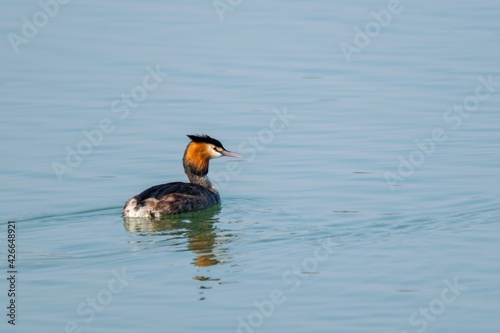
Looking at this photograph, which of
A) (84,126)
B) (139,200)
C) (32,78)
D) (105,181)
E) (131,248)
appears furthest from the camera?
(32,78)

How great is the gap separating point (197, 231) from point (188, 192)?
3.62ft

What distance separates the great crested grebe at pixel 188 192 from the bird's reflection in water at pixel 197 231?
9cm

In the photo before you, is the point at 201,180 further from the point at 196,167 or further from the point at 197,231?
the point at 197,231

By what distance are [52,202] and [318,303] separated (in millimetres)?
5140

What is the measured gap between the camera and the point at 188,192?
16750 mm

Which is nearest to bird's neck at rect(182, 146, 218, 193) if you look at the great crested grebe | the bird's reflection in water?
the great crested grebe

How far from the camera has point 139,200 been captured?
633 inches

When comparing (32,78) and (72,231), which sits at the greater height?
(32,78)

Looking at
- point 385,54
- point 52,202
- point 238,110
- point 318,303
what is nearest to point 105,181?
point 52,202

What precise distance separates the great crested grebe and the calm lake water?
0.17 meters

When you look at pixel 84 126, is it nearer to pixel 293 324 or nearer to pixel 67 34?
pixel 67 34

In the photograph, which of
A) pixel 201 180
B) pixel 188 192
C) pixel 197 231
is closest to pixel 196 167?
pixel 201 180

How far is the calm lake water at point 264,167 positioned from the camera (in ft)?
41.9

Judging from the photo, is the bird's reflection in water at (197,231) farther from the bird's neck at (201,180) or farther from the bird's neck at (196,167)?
the bird's neck at (196,167)
